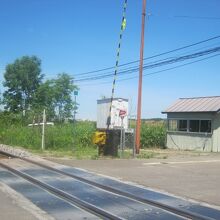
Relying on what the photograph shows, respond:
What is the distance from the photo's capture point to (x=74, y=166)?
17953 millimetres

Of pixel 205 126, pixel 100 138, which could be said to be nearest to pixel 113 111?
pixel 100 138

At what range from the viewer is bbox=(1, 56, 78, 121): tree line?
75.7 metres

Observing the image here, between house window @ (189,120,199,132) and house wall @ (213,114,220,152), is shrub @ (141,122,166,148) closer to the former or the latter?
house window @ (189,120,199,132)

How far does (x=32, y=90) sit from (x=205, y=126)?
51.3 metres

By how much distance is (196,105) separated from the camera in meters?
31.2

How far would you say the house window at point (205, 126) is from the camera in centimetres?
2922

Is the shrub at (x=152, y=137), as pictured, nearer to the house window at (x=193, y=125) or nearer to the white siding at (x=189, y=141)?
the white siding at (x=189, y=141)

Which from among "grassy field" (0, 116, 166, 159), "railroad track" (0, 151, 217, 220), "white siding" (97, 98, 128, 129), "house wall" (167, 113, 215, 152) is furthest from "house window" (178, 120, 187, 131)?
"railroad track" (0, 151, 217, 220)

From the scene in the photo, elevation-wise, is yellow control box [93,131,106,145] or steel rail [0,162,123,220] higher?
yellow control box [93,131,106,145]

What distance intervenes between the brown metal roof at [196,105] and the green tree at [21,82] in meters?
45.6

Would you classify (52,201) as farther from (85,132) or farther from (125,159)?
(85,132)

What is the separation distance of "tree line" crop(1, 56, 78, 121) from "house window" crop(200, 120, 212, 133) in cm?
4584

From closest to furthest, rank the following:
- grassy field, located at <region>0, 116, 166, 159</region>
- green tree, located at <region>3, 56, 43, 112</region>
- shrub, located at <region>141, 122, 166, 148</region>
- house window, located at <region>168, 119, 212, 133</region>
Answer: grassy field, located at <region>0, 116, 166, 159</region>
house window, located at <region>168, 119, 212, 133</region>
shrub, located at <region>141, 122, 166, 148</region>
green tree, located at <region>3, 56, 43, 112</region>

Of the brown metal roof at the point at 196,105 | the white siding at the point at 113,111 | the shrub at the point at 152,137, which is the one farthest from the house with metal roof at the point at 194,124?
the white siding at the point at 113,111
